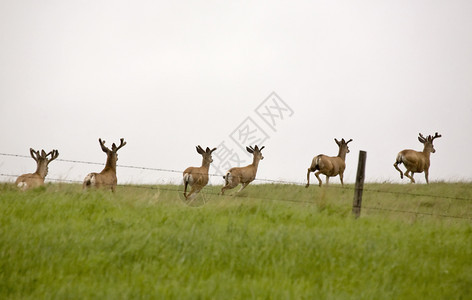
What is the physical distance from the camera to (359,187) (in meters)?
10.4

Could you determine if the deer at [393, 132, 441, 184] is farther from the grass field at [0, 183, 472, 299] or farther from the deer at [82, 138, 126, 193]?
the grass field at [0, 183, 472, 299]

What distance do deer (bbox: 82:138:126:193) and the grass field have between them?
14.4 feet

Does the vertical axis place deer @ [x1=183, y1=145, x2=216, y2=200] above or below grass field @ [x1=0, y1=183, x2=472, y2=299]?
above

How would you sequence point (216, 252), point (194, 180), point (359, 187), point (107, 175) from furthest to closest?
point (194, 180)
point (107, 175)
point (359, 187)
point (216, 252)

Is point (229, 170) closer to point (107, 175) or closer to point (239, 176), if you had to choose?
point (239, 176)

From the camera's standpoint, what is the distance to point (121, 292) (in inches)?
221

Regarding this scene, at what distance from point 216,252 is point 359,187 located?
13.9 feet

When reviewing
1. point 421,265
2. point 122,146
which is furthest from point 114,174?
point 421,265

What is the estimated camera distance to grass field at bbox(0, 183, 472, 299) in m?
5.93

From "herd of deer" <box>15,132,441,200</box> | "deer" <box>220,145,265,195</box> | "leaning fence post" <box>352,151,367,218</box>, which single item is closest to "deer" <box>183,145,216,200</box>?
"herd of deer" <box>15,132,441,200</box>

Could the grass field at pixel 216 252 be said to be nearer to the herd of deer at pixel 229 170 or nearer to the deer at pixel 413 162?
the herd of deer at pixel 229 170

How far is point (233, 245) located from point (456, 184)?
16.7m

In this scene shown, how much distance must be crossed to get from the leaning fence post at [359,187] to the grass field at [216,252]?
410mm

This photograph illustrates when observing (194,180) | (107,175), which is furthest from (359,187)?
(194,180)
